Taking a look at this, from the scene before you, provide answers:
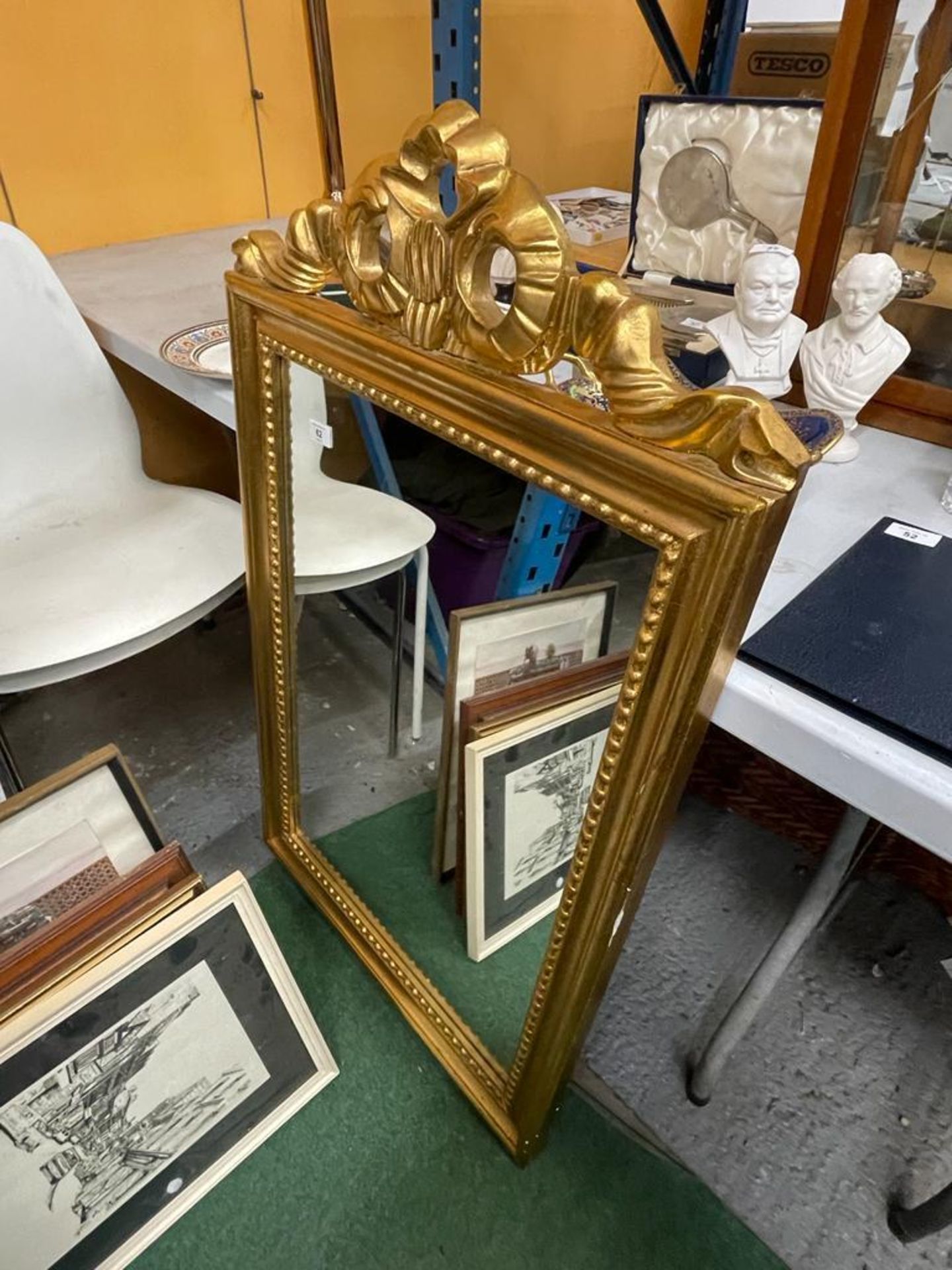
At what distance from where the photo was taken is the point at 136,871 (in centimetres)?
63

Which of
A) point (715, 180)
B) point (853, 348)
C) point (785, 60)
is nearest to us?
point (853, 348)

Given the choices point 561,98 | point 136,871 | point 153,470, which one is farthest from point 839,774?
point 561,98

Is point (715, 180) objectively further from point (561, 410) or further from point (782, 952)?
point (782, 952)

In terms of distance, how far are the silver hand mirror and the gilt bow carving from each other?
2.01ft

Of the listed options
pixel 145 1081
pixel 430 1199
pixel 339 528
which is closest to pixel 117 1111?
pixel 145 1081

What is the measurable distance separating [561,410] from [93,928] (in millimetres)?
540

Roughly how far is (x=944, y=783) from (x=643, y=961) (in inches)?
27.0

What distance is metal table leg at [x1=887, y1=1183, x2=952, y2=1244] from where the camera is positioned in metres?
0.72

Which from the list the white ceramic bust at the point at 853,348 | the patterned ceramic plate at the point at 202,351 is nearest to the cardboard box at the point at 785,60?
the white ceramic bust at the point at 853,348

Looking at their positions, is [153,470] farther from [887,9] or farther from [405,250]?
[887,9]

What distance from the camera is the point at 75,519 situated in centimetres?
108

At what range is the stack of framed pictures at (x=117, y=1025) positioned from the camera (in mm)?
592

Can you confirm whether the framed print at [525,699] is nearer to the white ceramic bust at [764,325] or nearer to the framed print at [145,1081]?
the framed print at [145,1081]

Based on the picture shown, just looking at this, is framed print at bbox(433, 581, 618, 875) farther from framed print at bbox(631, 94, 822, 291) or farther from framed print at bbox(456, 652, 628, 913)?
framed print at bbox(631, 94, 822, 291)
